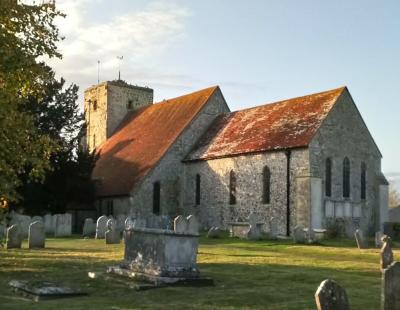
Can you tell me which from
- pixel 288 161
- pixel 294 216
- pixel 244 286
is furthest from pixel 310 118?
pixel 244 286

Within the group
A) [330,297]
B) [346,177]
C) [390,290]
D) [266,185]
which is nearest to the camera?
[330,297]

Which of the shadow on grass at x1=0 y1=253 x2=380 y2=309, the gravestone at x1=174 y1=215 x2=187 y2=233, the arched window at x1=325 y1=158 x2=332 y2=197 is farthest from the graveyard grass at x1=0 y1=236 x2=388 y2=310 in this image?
the arched window at x1=325 y1=158 x2=332 y2=197

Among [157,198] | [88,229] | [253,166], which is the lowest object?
[88,229]

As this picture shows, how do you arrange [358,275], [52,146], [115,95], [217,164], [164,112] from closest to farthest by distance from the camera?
1. [358,275]
2. [52,146]
3. [217,164]
4. [164,112]
5. [115,95]

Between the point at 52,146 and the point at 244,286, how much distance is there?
6696 millimetres

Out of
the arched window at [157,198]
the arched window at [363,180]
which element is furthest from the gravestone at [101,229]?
the arched window at [363,180]

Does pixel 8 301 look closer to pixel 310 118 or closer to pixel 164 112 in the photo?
pixel 310 118

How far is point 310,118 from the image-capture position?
3111cm

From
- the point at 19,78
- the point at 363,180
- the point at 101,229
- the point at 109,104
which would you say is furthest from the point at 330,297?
the point at 109,104

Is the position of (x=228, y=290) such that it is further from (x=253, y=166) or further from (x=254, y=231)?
(x=253, y=166)

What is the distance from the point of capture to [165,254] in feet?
40.3

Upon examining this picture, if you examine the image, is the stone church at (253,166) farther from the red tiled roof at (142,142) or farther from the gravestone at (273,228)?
the gravestone at (273,228)

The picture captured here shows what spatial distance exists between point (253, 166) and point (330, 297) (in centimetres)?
2536

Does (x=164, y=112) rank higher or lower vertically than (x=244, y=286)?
higher
